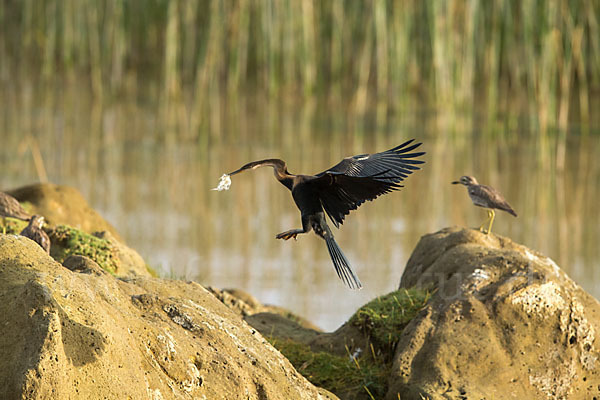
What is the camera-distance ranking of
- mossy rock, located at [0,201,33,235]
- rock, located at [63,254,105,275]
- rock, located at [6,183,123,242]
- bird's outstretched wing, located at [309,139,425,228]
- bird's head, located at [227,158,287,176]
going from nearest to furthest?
bird's head, located at [227,158,287,176], bird's outstretched wing, located at [309,139,425,228], rock, located at [63,254,105,275], mossy rock, located at [0,201,33,235], rock, located at [6,183,123,242]

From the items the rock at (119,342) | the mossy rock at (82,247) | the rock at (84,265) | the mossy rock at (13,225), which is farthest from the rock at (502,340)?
the mossy rock at (13,225)

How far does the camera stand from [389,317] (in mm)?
4434

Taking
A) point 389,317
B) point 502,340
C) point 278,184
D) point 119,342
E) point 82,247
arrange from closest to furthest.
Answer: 1. point 119,342
2. point 502,340
3. point 389,317
4. point 82,247
5. point 278,184

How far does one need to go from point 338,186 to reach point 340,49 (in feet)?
23.5

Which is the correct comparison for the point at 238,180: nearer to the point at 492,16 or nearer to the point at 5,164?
the point at 5,164

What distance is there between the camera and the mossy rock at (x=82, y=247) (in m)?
4.70

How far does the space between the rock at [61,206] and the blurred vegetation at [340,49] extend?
2861 millimetres

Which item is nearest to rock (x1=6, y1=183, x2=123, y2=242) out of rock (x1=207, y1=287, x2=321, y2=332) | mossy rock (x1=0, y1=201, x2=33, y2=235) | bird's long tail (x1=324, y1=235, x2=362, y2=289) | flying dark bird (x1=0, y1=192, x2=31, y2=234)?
mossy rock (x1=0, y1=201, x2=33, y2=235)

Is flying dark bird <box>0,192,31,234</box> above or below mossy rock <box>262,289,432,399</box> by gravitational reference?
above

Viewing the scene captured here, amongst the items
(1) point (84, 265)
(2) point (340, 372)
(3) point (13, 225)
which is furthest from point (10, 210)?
(2) point (340, 372)

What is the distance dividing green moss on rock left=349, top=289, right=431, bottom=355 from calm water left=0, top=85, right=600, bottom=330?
996mm

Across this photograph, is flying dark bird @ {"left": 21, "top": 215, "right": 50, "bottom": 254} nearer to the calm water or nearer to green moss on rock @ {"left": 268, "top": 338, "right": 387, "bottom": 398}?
green moss on rock @ {"left": 268, "top": 338, "right": 387, "bottom": 398}

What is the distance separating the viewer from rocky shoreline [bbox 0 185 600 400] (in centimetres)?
270

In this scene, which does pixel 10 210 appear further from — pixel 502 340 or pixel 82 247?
pixel 502 340
